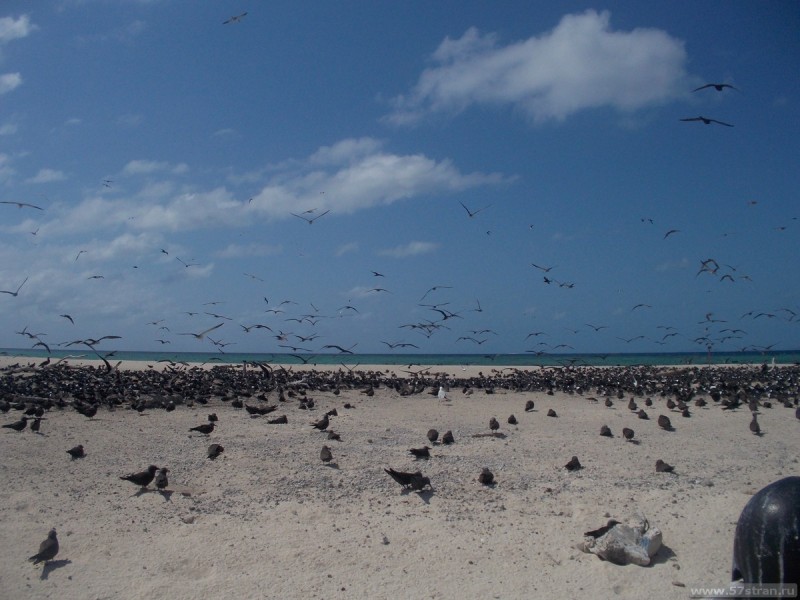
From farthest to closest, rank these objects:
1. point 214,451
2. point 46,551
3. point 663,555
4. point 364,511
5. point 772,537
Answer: point 214,451 < point 364,511 < point 663,555 < point 46,551 < point 772,537

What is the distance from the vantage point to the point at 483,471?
788 centimetres

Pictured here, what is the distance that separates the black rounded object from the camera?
3979 millimetres

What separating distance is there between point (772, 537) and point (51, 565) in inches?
254

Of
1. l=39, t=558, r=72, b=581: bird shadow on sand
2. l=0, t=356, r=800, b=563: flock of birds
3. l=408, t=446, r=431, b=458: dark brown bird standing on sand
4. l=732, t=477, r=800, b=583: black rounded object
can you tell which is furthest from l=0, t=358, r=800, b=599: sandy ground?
l=732, t=477, r=800, b=583: black rounded object

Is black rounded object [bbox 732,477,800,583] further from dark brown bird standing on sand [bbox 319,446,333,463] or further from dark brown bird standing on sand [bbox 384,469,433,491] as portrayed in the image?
dark brown bird standing on sand [bbox 319,446,333,463]

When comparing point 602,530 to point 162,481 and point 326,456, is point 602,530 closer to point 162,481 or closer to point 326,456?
point 326,456

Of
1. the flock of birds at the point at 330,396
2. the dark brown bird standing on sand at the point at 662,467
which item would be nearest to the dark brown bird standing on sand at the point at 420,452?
the flock of birds at the point at 330,396

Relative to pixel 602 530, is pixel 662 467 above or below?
above

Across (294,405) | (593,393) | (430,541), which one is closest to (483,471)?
(430,541)

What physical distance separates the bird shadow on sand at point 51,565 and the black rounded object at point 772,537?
6.17m

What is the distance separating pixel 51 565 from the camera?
572 cm

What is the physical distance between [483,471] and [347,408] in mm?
6951

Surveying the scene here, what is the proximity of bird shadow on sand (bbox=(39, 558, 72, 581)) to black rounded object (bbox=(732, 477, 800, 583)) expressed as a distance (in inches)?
243

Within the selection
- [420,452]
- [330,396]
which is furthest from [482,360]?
[420,452]
